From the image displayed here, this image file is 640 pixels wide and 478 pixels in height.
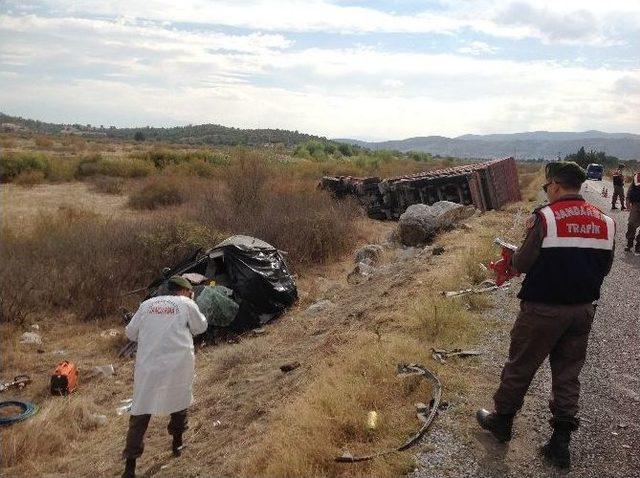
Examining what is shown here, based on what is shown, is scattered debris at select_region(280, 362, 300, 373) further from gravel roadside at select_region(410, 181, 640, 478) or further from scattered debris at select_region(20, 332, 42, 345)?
scattered debris at select_region(20, 332, 42, 345)

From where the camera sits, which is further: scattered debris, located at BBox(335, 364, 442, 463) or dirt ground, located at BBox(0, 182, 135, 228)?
dirt ground, located at BBox(0, 182, 135, 228)

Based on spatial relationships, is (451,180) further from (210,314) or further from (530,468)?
(530,468)

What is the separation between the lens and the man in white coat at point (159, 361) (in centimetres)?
450

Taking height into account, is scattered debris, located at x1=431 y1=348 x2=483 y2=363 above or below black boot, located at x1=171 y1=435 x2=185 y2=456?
above

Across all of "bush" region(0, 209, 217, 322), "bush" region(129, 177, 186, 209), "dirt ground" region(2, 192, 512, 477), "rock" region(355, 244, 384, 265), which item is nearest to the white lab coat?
"dirt ground" region(2, 192, 512, 477)

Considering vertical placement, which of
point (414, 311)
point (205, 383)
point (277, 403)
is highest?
point (414, 311)

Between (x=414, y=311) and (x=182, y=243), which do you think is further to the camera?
(x=182, y=243)

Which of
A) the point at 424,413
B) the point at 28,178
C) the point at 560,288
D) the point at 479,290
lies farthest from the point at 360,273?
the point at 28,178

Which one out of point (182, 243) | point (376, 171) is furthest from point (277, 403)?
point (376, 171)

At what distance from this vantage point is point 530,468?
11.8 feet

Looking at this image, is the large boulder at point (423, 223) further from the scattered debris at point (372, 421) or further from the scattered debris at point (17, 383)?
the scattered debris at point (372, 421)

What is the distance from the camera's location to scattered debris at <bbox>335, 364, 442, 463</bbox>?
3702 millimetres

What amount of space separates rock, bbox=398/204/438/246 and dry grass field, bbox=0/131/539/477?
96cm

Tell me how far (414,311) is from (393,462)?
3192 mm
